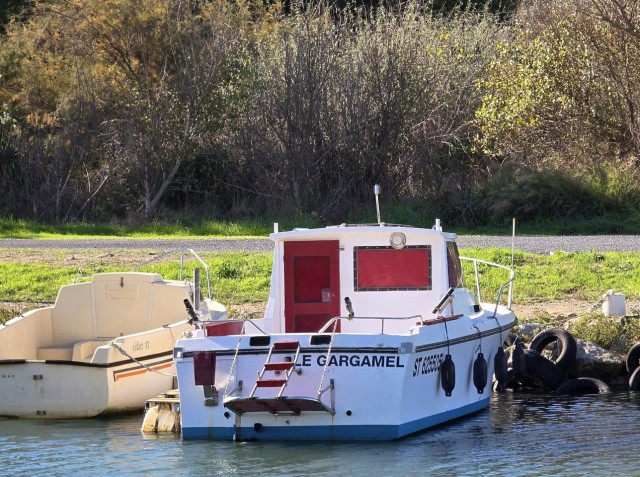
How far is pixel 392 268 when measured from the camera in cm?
1530

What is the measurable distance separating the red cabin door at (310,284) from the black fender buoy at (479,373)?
5.94ft

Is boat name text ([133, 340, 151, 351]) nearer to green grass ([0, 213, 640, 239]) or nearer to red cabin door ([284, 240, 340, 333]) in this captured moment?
red cabin door ([284, 240, 340, 333])

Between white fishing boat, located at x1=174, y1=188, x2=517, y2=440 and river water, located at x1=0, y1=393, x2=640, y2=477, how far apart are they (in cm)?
28

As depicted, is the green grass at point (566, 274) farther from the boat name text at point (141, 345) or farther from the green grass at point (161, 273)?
the boat name text at point (141, 345)

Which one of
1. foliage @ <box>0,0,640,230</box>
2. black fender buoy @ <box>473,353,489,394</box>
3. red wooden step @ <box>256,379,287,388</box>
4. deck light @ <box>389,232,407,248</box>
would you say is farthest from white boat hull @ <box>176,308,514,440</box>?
foliage @ <box>0,0,640,230</box>

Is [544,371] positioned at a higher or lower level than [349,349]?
lower

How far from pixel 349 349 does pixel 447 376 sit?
173 cm

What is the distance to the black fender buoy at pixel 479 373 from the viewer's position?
1472cm

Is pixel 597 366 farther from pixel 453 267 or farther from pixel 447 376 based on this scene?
pixel 447 376

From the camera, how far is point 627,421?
14031 mm

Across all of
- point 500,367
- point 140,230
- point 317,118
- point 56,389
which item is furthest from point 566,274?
point 317,118

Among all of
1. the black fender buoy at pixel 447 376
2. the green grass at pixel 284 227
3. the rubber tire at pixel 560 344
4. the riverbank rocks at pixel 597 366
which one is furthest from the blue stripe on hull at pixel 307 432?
the green grass at pixel 284 227

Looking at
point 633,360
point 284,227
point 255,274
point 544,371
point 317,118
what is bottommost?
point 544,371

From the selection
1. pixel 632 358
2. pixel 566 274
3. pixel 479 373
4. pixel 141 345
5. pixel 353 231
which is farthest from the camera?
pixel 566 274
